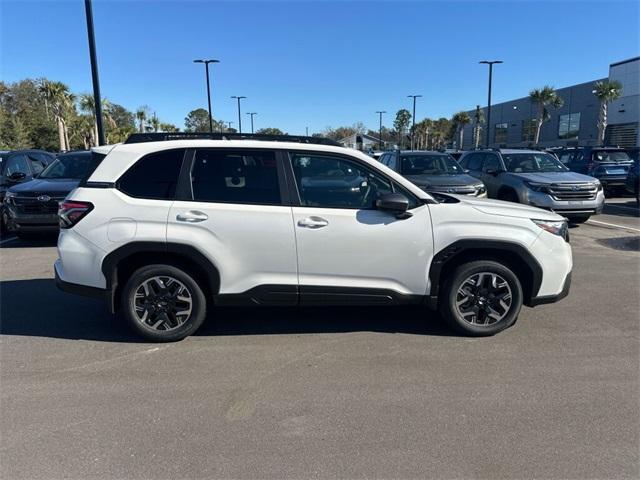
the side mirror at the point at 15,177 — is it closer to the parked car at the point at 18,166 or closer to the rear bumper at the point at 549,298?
the parked car at the point at 18,166

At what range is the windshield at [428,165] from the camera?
37.3ft

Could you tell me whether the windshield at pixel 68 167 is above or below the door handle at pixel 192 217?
above

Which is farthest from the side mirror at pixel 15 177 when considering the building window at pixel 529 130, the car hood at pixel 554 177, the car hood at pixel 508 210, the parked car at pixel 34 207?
the building window at pixel 529 130

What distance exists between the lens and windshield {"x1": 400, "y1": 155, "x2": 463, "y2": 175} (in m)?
11.4

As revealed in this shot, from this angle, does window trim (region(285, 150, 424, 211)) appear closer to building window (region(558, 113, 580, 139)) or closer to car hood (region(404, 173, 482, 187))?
car hood (region(404, 173, 482, 187))

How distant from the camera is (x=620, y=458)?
2838mm

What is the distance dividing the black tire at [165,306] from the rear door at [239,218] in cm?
30

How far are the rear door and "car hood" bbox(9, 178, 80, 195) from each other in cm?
571

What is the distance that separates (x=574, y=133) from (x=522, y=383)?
54.9m

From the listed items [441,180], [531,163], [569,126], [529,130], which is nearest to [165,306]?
[441,180]

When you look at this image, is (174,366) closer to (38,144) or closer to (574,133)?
Result: (574,133)

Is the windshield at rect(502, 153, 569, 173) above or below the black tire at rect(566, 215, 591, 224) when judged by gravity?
above

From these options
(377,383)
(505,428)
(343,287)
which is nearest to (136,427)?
(377,383)

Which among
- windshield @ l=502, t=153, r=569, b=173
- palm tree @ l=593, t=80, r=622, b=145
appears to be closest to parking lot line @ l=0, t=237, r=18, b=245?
windshield @ l=502, t=153, r=569, b=173
